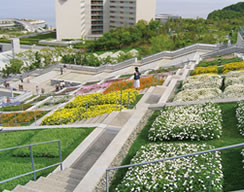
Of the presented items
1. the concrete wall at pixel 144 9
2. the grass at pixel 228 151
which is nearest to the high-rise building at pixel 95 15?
the concrete wall at pixel 144 9

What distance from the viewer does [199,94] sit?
15.2 meters

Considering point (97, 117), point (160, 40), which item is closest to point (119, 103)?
point (97, 117)

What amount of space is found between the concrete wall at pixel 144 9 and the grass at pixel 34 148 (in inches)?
2925

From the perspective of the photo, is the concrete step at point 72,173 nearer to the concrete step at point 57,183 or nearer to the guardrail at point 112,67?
the concrete step at point 57,183

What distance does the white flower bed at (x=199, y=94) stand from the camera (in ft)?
48.0

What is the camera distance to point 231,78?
16875 mm

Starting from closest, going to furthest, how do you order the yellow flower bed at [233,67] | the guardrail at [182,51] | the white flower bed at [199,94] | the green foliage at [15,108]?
the white flower bed at [199,94] < the yellow flower bed at [233,67] < the green foliage at [15,108] < the guardrail at [182,51]

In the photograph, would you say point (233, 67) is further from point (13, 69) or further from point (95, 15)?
point (95, 15)

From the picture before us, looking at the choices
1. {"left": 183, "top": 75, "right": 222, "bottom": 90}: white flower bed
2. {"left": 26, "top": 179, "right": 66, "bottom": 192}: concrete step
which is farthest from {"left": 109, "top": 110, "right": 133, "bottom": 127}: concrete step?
{"left": 26, "top": 179, "right": 66, "bottom": 192}: concrete step

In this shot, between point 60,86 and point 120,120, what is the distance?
71.9 ft

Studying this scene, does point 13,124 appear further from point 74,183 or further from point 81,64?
point 81,64

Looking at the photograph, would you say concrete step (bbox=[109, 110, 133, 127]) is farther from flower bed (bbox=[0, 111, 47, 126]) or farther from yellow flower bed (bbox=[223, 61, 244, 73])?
yellow flower bed (bbox=[223, 61, 244, 73])

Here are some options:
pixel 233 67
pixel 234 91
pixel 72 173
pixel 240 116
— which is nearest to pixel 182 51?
pixel 233 67

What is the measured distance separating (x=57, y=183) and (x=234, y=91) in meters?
10.2
